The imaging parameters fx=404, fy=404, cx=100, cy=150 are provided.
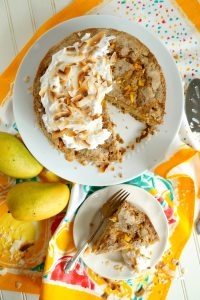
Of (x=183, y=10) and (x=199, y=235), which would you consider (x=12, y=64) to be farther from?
(x=199, y=235)

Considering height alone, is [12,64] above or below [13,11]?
below

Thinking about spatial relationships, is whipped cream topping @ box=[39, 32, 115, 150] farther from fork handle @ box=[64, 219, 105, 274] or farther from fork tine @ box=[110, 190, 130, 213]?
fork handle @ box=[64, 219, 105, 274]

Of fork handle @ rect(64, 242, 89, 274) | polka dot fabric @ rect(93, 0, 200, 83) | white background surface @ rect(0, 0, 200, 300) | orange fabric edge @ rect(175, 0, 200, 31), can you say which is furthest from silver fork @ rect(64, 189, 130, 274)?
orange fabric edge @ rect(175, 0, 200, 31)

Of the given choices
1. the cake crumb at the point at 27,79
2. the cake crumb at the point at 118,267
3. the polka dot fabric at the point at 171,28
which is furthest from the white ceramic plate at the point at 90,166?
the cake crumb at the point at 118,267

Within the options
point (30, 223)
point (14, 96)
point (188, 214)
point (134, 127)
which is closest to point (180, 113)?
point (134, 127)

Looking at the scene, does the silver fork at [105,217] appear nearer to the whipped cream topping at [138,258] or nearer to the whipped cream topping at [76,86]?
the whipped cream topping at [138,258]

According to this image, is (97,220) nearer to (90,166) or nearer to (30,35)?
(90,166)

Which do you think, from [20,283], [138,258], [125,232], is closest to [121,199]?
[125,232]
